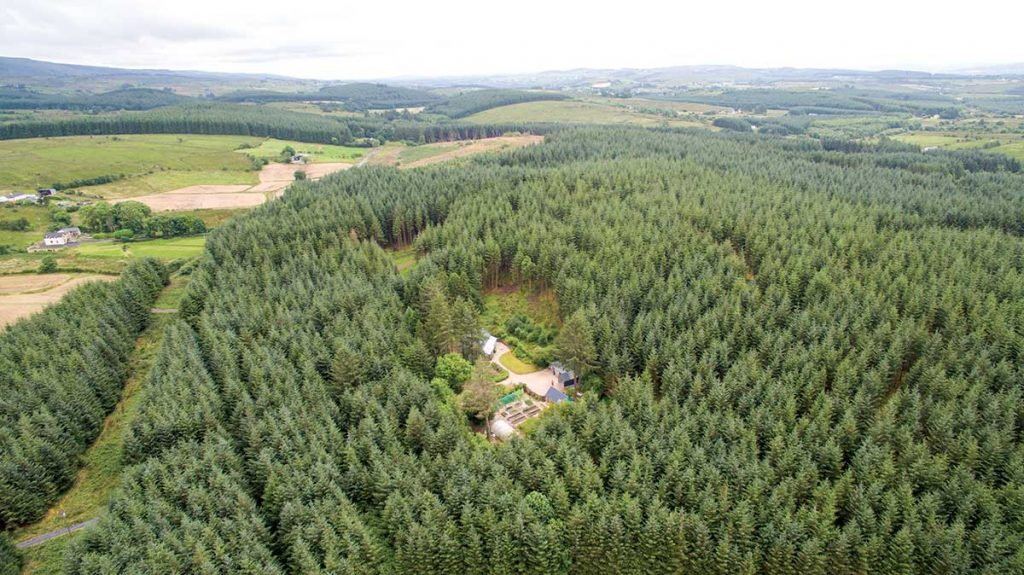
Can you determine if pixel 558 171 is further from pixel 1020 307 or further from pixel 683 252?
pixel 1020 307

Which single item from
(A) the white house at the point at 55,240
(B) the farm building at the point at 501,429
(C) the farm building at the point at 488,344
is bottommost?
(B) the farm building at the point at 501,429

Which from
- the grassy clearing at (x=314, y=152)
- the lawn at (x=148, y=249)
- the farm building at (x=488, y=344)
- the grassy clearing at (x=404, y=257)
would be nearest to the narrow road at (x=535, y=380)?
the farm building at (x=488, y=344)

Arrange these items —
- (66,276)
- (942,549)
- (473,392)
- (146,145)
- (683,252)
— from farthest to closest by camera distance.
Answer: (146,145) < (66,276) < (683,252) < (473,392) < (942,549)

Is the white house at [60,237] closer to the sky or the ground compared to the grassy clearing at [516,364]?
closer to the sky

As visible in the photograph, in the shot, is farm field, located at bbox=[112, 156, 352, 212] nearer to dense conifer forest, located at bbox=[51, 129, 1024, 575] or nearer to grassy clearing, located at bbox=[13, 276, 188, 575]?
dense conifer forest, located at bbox=[51, 129, 1024, 575]

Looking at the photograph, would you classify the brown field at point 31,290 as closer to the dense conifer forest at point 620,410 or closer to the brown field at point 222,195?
the dense conifer forest at point 620,410

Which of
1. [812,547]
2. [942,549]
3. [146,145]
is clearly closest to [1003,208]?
[942,549]

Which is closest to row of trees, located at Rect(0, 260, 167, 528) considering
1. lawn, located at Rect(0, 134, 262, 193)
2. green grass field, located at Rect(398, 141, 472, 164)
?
lawn, located at Rect(0, 134, 262, 193)
